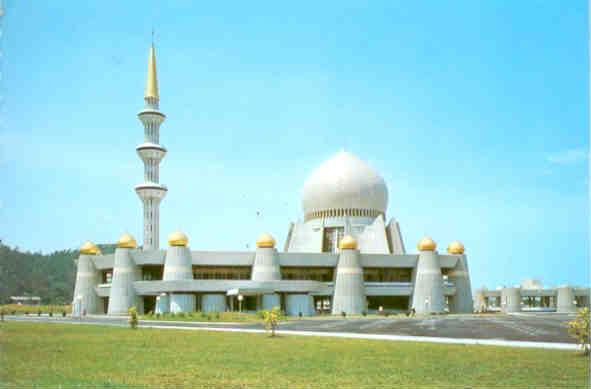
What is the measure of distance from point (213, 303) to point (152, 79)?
25955mm

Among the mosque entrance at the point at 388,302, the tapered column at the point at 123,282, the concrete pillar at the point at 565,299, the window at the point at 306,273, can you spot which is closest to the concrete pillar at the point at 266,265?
the window at the point at 306,273

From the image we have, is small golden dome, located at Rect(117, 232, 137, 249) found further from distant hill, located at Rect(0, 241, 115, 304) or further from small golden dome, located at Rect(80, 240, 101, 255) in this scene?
distant hill, located at Rect(0, 241, 115, 304)

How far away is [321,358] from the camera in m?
18.6

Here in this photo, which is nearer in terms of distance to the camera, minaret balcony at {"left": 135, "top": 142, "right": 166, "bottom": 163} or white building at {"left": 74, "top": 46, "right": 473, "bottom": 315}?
white building at {"left": 74, "top": 46, "right": 473, "bottom": 315}

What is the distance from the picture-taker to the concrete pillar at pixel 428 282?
2547 inches

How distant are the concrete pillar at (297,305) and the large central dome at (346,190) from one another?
1538 centimetres

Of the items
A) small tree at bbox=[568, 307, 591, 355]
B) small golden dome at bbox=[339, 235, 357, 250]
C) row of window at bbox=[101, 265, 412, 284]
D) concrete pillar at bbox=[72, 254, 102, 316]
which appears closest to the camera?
small tree at bbox=[568, 307, 591, 355]

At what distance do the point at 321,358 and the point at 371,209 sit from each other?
57235mm

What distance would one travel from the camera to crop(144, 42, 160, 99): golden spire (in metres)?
68.0

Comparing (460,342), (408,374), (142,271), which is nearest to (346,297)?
(142,271)

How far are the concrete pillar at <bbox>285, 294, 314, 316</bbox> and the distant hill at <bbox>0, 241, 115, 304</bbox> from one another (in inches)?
1860

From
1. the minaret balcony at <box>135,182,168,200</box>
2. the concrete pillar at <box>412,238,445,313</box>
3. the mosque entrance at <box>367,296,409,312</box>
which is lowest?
the mosque entrance at <box>367,296,409,312</box>

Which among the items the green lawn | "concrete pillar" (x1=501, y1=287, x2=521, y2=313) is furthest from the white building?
the green lawn

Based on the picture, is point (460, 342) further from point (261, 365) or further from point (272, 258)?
point (272, 258)
